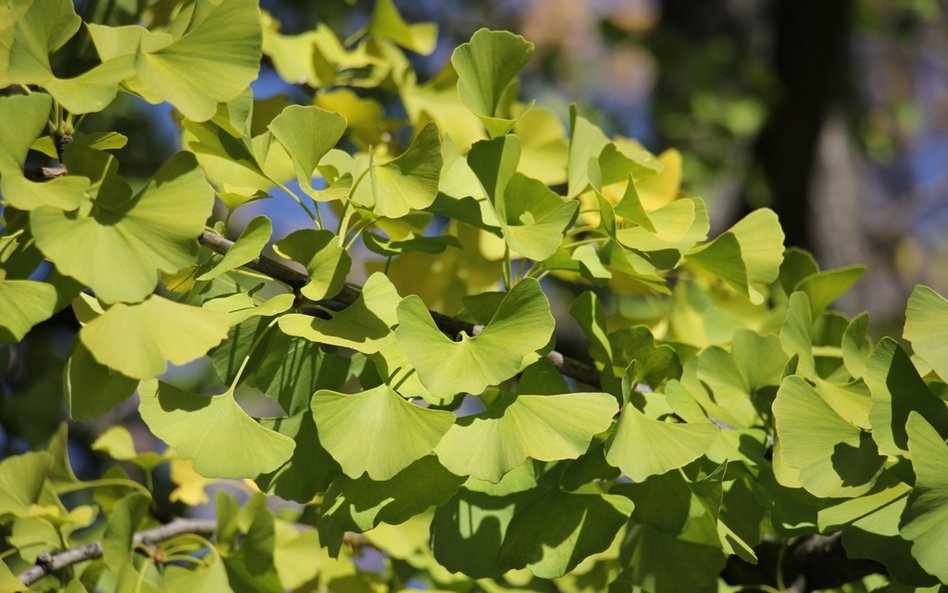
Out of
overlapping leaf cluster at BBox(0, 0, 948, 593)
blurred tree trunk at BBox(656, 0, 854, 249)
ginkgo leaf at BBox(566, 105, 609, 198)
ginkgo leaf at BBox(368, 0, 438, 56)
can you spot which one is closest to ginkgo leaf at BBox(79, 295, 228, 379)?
overlapping leaf cluster at BBox(0, 0, 948, 593)

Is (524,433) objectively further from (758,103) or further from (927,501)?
(758,103)

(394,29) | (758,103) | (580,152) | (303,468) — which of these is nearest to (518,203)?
(580,152)

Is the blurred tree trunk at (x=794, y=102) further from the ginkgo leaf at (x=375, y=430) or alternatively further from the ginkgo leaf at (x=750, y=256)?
the ginkgo leaf at (x=375, y=430)

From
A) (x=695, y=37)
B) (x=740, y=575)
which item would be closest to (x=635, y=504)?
(x=740, y=575)

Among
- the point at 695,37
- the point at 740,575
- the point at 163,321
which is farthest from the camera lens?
the point at 695,37

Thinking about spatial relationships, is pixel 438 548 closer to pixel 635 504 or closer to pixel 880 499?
pixel 635 504

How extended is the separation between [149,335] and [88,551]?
0.30 m

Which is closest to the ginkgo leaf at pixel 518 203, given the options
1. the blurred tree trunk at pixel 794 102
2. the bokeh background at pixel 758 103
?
the bokeh background at pixel 758 103

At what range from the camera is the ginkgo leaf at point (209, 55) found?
37cm

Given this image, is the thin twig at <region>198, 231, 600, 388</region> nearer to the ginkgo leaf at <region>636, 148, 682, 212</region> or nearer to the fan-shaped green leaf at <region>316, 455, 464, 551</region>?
the fan-shaped green leaf at <region>316, 455, 464, 551</region>

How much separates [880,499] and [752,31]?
2005mm

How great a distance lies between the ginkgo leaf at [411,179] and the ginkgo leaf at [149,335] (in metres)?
0.09

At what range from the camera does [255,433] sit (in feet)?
1.31

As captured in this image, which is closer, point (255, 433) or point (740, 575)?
point (255, 433)
